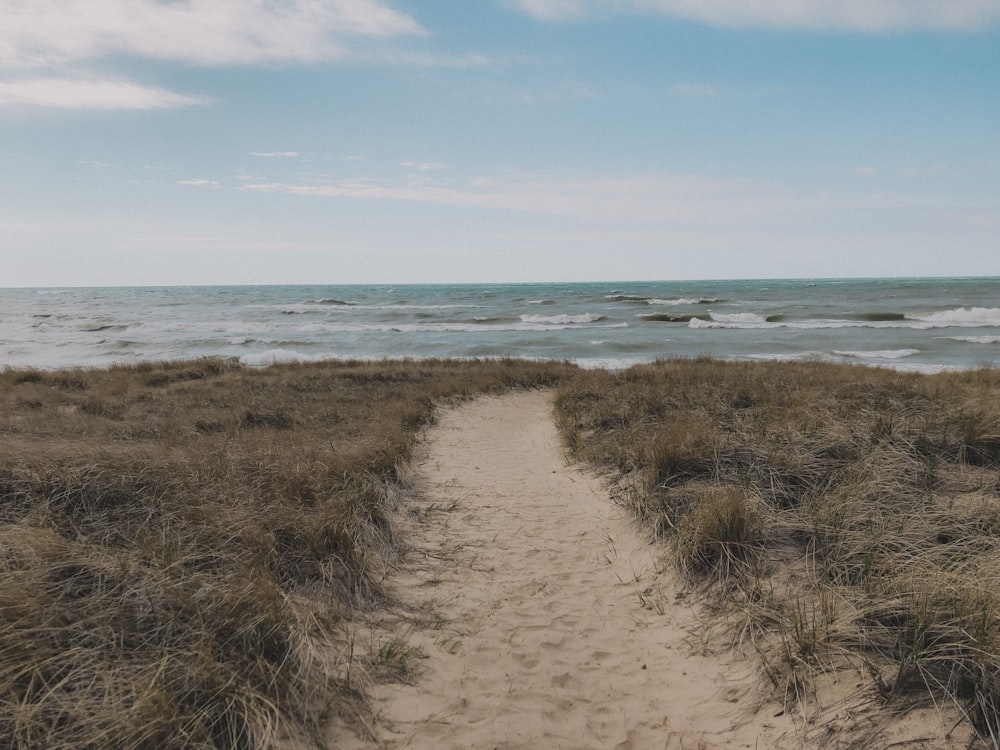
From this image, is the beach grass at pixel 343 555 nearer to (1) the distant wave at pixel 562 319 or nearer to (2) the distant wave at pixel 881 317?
(1) the distant wave at pixel 562 319

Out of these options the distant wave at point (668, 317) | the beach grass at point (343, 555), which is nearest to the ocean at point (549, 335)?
the distant wave at point (668, 317)

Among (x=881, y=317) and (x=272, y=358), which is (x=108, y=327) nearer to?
(x=272, y=358)

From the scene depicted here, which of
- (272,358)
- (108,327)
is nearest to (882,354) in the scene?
(272,358)

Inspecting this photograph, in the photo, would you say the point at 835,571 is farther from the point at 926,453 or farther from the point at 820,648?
the point at 926,453

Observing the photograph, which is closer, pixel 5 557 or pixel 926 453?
pixel 5 557

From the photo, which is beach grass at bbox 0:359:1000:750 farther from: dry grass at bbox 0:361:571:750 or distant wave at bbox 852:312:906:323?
distant wave at bbox 852:312:906:323

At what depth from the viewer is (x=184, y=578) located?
3.95 metres

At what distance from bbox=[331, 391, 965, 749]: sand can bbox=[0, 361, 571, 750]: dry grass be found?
1.42 ft

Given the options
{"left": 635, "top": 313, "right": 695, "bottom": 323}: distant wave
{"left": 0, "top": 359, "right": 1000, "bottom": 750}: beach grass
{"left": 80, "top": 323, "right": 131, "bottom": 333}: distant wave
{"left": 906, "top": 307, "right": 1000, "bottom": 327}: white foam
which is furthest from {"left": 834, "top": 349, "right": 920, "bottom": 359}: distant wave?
{"left": 80, "top": 323, "right": 131, "bottom": 333}: distant wave

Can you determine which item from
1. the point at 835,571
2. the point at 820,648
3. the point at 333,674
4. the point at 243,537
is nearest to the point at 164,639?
the point at 333,674

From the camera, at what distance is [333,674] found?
3.55 meters

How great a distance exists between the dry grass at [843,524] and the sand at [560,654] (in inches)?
9.5

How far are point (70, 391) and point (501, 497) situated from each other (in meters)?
13.2

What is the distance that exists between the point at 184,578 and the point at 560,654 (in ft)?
8.81
